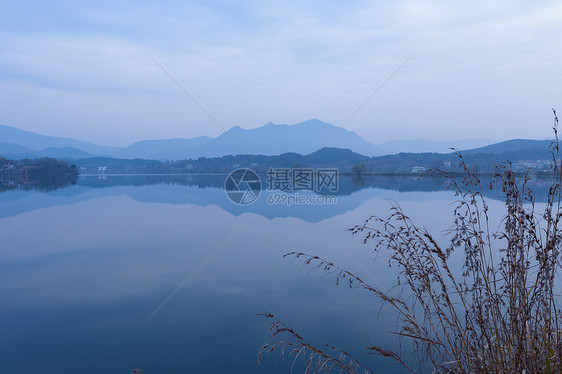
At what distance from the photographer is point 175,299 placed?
7703mm

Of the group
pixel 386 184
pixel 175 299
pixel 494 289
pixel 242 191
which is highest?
pixel 494 289

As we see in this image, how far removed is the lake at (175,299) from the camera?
5430 millimetres

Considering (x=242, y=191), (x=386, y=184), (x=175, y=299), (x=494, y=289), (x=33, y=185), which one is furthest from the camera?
(x=33, y=185)

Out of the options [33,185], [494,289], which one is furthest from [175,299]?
[33,185]

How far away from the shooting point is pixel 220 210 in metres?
24.0

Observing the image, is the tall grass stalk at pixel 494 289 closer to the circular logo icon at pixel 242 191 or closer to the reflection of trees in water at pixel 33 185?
the circular logo icon at pixel 242 191

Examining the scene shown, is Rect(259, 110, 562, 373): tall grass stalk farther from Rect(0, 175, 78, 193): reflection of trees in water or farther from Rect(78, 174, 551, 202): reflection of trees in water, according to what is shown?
Rect(0, 175, 78, 193): reflection of trees in water

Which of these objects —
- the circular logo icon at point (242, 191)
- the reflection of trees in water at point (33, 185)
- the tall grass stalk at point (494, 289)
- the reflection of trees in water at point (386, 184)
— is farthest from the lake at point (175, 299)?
the reflection of trees in water at point (33, 185)

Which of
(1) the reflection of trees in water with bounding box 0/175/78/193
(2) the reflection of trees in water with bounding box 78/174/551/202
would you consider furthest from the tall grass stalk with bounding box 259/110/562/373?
(1) the reflection of trees in water with bounding box 0/175/78/193

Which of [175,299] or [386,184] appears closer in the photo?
[175,299]

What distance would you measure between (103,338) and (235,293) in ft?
8.90

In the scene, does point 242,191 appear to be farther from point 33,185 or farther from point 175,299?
point 175,299

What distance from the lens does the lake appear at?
17.8 ft

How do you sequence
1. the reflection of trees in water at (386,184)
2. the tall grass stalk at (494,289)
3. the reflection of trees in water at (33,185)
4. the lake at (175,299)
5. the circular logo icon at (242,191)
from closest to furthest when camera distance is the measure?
1. the tall grass stalk at (494,289)
2. the lake at (175,299)
3. the circular logo icon at (242,191)
4. the reflection of trees in water at (386,184)
5. the reflection of trees in water at (33,185)
